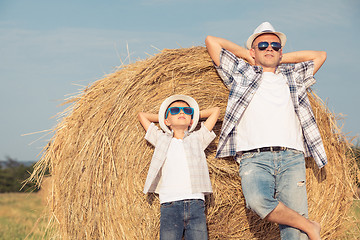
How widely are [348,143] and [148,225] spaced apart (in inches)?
114

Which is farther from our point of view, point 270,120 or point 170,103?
point 170,103

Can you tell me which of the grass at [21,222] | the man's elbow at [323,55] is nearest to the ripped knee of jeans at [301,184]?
the man's elbow at [323,55]

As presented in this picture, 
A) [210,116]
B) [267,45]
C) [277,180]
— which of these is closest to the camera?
[277,180]

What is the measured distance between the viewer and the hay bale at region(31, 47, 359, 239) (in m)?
4.52

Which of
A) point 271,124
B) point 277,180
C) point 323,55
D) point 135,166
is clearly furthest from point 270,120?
point 135,166

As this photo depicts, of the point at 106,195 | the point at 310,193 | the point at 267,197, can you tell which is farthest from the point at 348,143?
the point at 106,195

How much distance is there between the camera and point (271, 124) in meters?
3.94

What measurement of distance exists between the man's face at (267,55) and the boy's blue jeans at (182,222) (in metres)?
1.66

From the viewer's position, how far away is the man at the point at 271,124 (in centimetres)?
384

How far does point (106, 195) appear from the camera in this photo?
4.52m

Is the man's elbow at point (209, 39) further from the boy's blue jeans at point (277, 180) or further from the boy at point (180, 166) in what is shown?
the boy's blue jeans at point (277, 180)

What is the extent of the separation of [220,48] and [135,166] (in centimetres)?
165

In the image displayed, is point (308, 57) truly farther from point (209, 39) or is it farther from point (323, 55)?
point (209, 39)

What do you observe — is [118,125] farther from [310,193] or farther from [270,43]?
[310,193]
